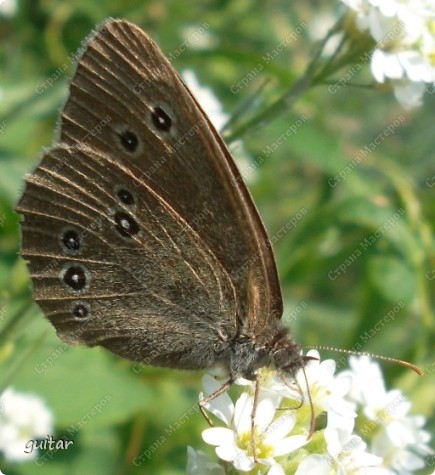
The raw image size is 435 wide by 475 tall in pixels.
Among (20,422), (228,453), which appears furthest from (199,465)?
(20,422)

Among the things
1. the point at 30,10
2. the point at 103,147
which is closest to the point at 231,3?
the point at 30,10

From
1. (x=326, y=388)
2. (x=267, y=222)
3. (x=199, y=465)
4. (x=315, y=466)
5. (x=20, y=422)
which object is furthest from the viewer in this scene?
(x=267, y=222)

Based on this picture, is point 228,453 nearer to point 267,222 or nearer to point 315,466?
point 315,466

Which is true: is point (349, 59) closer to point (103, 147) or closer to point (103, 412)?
point (103, 147)

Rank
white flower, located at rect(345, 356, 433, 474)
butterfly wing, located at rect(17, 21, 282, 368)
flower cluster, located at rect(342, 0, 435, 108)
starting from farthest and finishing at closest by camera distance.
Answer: flower cluster, located at rect(342, 0, 435, 108) → white flower, located at rect(345, 356, 433, 474) → butterfly wing, located at rect(17, 21, 282, 368)

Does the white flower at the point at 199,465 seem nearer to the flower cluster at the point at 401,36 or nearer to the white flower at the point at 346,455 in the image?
the white flower at the point at 346,455

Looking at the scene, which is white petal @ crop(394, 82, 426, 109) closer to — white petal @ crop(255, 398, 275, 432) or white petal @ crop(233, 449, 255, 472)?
white petal @ crop(255, 398, 275, 432)

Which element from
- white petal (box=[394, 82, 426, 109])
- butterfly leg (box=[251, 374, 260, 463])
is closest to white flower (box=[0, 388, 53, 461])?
butterfly leg (box=[251, 374, 260, 463])

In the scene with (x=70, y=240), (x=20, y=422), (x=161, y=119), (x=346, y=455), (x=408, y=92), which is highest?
(x=408, y=92)
